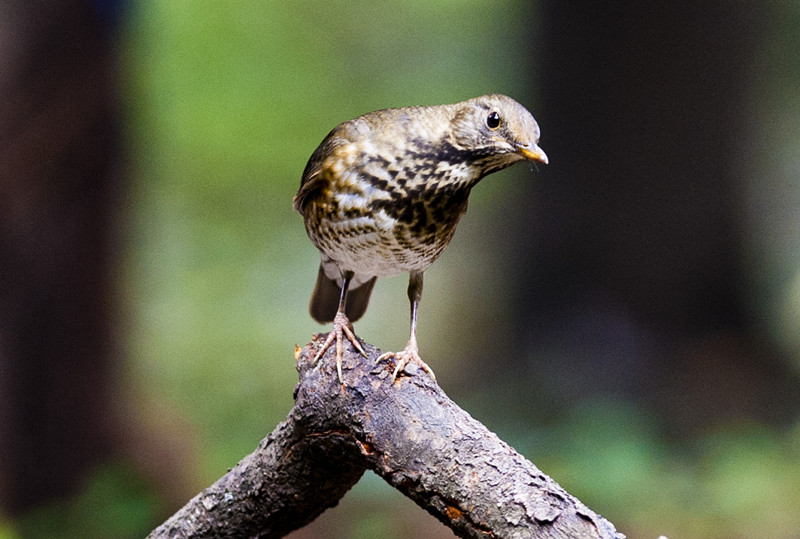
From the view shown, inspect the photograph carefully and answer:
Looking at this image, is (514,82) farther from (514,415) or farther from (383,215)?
(383,215)

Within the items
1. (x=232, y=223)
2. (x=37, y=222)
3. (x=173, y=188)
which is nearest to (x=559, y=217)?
(x=232, y=223)

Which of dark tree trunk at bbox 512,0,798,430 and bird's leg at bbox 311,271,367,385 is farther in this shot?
dark tree trunk at bbox 512,0,798,430

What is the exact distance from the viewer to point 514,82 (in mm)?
4484

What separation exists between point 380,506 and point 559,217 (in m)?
1.96

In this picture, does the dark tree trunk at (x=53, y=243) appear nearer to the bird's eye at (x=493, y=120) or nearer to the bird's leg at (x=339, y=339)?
the bird's leg at (x=339, y=339)

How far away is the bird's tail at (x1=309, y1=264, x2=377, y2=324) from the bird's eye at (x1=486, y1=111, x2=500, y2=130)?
3.48 feet

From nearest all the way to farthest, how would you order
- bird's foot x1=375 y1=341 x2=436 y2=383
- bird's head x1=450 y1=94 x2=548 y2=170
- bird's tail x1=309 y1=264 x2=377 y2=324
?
bird's foot x1=375 y1=341 x2=436 y2=383 < bird's head x1=450 y1=94 x2=548 y2=170 < bird's tail x1=309 y1=264 x2=377 y2=324

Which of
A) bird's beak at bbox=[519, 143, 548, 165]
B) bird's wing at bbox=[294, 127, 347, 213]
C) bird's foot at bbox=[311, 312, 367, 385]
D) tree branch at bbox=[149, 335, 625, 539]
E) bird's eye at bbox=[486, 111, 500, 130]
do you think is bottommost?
tree branch at bbox=[149, 335, 625, 539]

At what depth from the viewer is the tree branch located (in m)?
1.85

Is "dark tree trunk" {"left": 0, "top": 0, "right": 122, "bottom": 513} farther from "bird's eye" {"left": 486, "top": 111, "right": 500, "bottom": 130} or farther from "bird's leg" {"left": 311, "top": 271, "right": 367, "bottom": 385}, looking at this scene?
"bird's eye" {"left": 486, "top": 111, "right": 500, "bottom": 130}

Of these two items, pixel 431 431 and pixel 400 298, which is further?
pixel 400 298

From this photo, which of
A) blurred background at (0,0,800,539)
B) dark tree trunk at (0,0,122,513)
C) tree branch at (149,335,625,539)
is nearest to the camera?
tree branch at (149,335,625,539)

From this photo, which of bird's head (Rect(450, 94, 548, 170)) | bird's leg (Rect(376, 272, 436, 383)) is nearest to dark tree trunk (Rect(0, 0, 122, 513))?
bird's leg (Rect(376, 272, 436, 383))

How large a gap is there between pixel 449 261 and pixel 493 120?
92.5 inches
